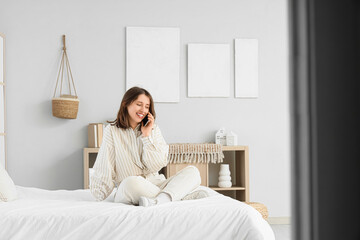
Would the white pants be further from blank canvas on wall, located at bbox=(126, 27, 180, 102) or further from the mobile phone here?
blank canvas on wall, located at bbox=(126, 27, 180, 102)

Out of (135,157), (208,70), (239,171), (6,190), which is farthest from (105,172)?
(208,70)

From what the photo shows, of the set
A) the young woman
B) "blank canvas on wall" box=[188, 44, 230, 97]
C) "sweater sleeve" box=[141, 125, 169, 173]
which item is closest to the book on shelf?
"blank canvas on wall" box=[188, 44, 230, 97]

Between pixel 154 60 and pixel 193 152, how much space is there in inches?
41.2

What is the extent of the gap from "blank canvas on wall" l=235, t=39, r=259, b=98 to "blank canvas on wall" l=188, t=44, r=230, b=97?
10 centimetres

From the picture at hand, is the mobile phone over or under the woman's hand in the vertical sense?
over

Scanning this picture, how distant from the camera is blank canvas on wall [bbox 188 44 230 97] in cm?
467

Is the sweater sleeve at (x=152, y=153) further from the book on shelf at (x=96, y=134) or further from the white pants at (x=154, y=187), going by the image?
the book on shelf at (x=96, y=134)

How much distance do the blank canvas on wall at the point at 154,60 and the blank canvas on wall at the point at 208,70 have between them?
0.15 m

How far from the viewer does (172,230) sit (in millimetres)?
2176

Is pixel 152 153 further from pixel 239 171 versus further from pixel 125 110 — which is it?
pixel 239 171

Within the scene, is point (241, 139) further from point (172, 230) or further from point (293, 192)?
point (293, 192)

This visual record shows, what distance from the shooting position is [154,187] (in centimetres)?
261

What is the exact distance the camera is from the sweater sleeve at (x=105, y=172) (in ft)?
9.03

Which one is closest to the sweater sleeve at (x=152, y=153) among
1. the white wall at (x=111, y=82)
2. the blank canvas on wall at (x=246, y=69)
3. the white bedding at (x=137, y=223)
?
the white bedding at (x=137, y=223)
